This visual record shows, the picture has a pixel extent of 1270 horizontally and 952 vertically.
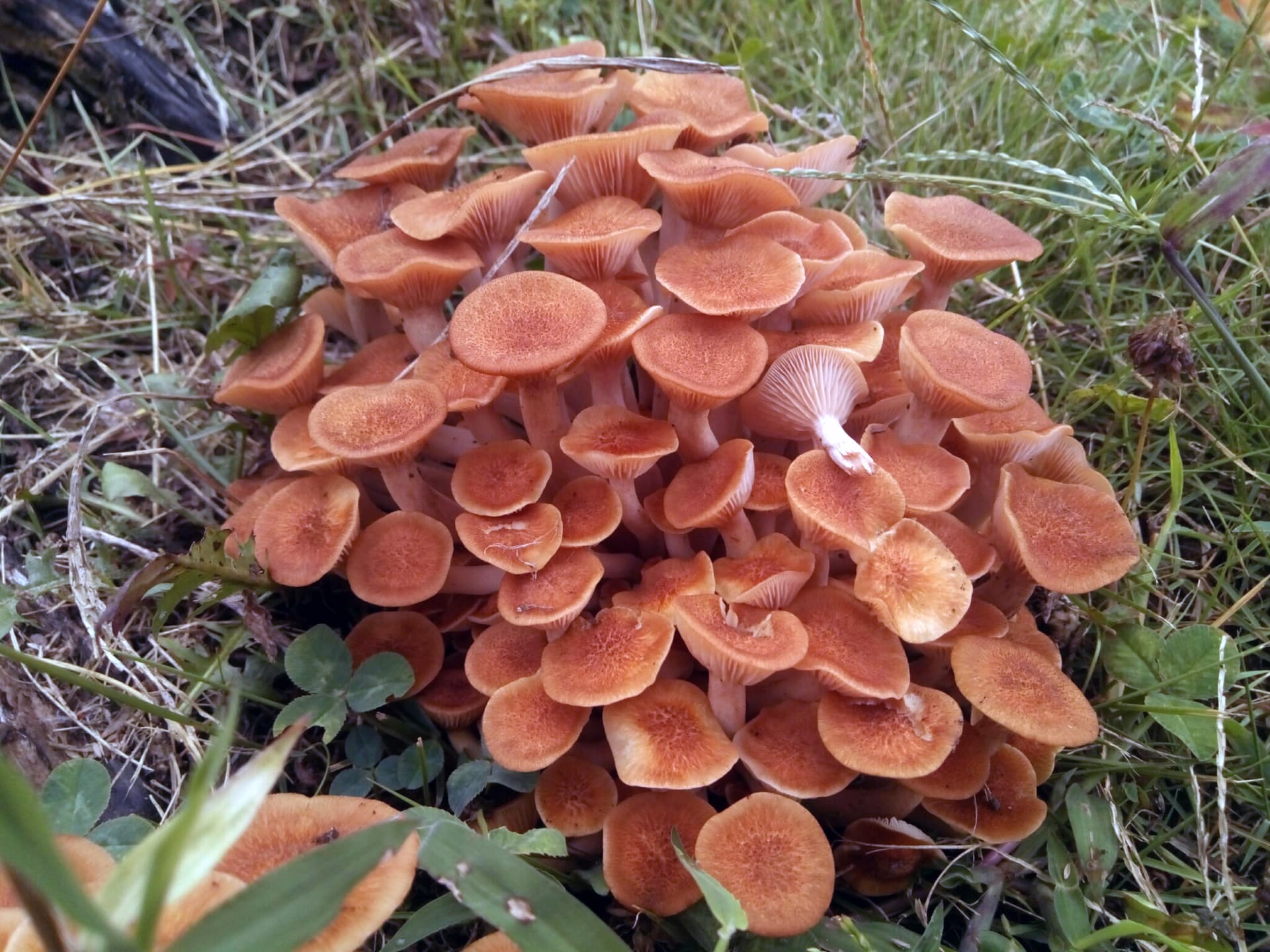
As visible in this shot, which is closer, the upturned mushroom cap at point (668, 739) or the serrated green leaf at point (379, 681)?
the upturned mushroom cap at point (668, 739)

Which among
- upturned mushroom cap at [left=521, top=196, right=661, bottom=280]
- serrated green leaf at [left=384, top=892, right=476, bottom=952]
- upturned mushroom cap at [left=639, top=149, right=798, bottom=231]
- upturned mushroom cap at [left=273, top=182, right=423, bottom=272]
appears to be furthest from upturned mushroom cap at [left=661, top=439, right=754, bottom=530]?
upturned mushroom cap at [left=273, top=182, right=423, bottom=272]

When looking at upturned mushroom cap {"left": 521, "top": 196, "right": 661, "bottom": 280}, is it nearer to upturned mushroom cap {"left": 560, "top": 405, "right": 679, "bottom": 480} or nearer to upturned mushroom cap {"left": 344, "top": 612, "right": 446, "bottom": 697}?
upturned mushroom cap {"left": 560, "top": 405, "right": 679, "bottom": 480}

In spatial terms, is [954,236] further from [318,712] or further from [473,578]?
[318,712]

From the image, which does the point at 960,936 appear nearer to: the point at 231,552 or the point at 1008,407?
the point at 1008,407

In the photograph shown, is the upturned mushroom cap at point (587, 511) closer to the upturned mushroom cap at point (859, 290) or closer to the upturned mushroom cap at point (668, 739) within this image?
the upturned mushroom cap at point (668, 739)

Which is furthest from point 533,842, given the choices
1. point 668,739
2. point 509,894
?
point 668,739

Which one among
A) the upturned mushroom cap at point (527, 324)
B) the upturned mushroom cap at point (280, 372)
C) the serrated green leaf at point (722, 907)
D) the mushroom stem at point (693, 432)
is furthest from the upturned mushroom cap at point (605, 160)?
the serrated green leaf at point (722, 907)

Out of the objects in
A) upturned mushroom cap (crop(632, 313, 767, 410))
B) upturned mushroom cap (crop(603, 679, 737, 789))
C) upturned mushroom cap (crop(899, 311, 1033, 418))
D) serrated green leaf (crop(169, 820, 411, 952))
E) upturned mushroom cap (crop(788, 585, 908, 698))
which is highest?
upturned mushroom cap (crop(899, 311, 1033, 418))
